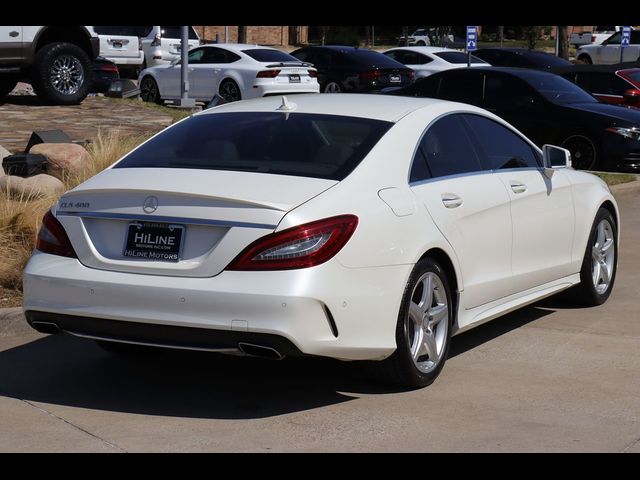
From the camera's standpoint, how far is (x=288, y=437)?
5.48 metres

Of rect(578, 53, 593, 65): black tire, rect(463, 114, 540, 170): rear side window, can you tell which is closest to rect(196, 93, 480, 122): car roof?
rect(463, 114, 540, 170): rear side window

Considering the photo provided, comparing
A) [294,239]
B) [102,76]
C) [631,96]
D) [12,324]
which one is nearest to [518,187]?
[294,239]

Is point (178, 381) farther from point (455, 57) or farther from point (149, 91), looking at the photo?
point (455, 57)

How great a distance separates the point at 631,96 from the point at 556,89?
3989 millimetres

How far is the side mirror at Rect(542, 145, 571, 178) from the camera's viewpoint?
7.87 meters

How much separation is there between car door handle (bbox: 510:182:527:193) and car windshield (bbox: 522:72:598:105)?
1019cm

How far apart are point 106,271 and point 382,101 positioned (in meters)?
2.11

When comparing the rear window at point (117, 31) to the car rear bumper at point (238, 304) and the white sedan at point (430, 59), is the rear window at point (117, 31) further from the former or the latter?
the car rear bumper at point (238, 304)

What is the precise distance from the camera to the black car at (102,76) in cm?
2303

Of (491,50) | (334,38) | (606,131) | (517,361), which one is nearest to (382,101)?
(517,361)

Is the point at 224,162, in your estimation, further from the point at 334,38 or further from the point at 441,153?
the point at 334,38

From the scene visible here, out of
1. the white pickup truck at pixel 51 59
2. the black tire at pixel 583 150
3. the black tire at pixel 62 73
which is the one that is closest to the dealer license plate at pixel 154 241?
the black tire at pixel 583 150

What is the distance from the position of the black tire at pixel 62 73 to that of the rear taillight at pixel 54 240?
40.7 feet

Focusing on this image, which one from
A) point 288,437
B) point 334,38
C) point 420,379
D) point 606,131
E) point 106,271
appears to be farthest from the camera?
point 334,38
